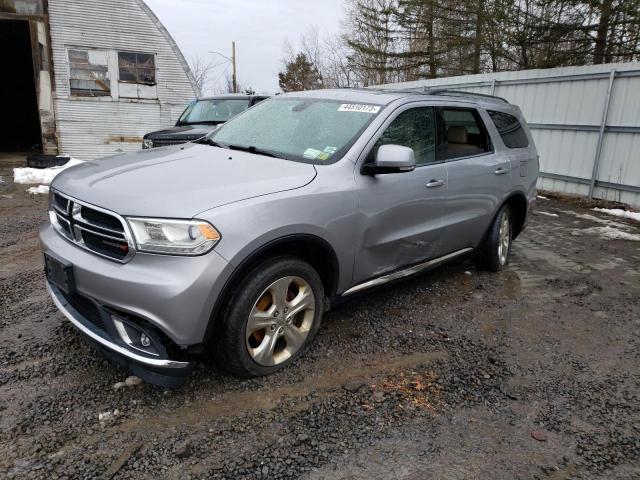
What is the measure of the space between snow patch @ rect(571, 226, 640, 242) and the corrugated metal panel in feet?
Result: 37.3

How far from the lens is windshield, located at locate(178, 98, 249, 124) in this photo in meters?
9.84

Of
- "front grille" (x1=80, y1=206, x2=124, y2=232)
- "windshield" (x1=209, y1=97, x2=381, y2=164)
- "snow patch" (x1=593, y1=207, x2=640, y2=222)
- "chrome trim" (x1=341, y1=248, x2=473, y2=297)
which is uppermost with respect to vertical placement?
"windshield" (x1=209, y1=97, x2=381, y2=164)

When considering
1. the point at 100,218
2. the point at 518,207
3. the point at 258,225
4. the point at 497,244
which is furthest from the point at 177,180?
the point at 518,207

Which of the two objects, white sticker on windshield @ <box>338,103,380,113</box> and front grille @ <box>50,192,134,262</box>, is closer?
front grille @ <box>50,192,134,262</box>

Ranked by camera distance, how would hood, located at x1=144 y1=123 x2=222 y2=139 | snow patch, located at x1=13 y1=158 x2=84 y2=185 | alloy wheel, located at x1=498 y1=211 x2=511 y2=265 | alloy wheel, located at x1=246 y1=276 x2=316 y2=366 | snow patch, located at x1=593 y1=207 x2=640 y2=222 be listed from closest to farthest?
alloy wheel, located at x1=246 y1=276 x2=316 y2=366
alloy wheel, located at x1=498 y1=211 x2=511 y2=265
snow patch, located at x1=593 y1=207 x2=640 y2=222
hood, located at x1=144 y1=123 x2=222 y2=139
snow patch, located at x1=13 y1=158 x2=84 y2=185

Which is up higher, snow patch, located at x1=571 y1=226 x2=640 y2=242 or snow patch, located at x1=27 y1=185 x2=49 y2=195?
snow patch, located at x1=571 y1=226 x2=640 y2=242

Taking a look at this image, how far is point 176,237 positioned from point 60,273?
0.86 m

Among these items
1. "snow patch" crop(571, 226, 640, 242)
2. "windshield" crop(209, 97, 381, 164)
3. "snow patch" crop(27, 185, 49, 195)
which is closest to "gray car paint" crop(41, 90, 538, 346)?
"windshield" crop(209, 97, 381, 164)

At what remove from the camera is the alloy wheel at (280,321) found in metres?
2.88

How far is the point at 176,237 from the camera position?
2508mm

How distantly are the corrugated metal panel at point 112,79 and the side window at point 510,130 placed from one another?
11326 millimetres

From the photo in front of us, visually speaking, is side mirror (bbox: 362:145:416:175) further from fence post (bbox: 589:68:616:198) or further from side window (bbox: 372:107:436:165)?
fence post (bbox: 589:68:616:198)

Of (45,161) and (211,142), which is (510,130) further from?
(45,161)

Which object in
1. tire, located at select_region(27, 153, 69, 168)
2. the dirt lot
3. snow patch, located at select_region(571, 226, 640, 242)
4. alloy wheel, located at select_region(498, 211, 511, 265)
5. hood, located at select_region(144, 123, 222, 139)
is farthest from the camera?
tire, located at select_region(27, 153, 69, 168)
